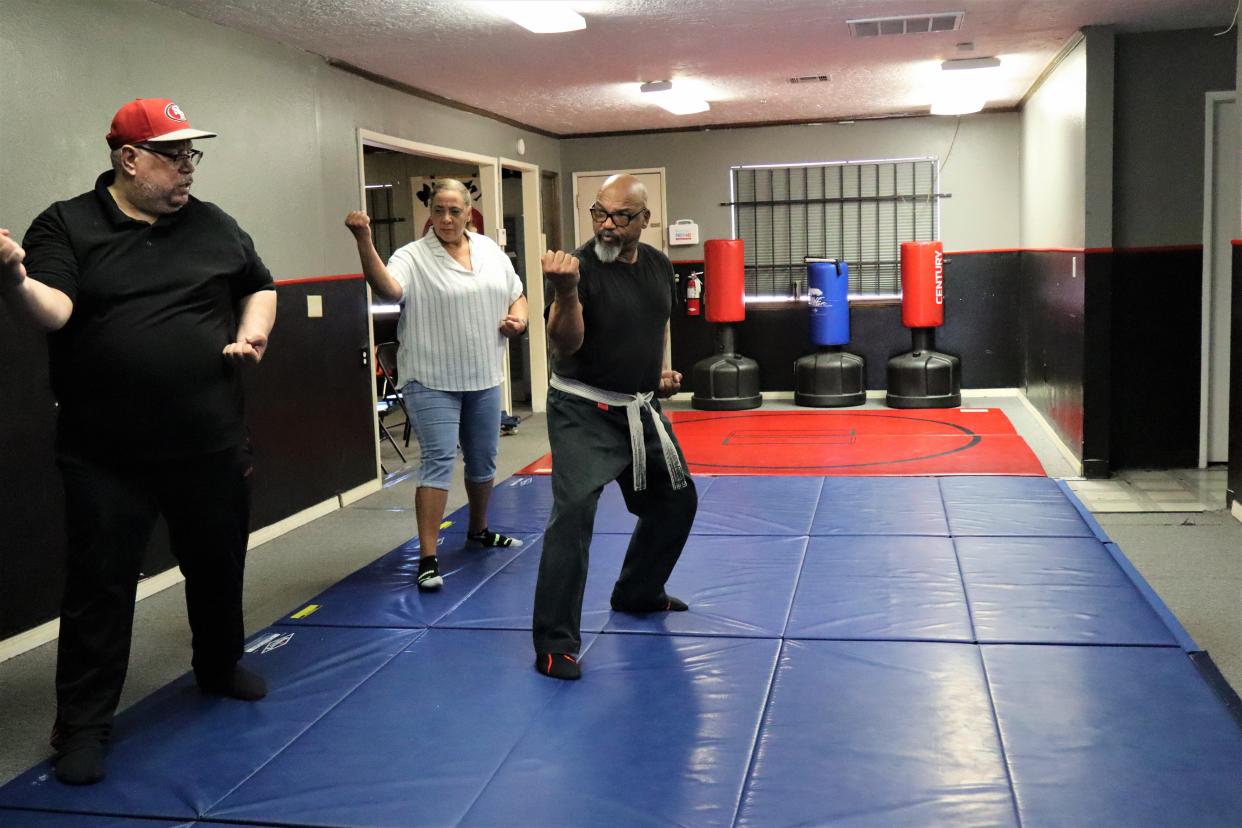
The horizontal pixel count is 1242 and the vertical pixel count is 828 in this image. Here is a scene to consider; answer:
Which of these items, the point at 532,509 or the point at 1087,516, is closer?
the point at 1087,516

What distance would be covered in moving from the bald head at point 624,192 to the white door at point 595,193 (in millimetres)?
6852

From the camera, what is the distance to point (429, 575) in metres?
4.12

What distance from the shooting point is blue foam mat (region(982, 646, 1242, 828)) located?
7.66ft

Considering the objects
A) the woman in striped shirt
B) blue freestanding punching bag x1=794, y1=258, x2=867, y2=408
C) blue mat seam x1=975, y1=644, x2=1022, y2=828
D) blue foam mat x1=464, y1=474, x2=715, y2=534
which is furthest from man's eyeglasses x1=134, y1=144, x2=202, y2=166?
blue freestanding punching bag x1=794, y1=258, x2=867, y2=408

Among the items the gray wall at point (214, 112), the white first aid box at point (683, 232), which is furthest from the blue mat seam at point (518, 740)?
the white first aid box at point (683, 232)

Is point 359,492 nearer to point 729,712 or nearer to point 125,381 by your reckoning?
point 125,381

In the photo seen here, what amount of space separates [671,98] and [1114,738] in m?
5.96

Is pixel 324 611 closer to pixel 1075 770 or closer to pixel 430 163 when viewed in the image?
pixel 1075 770

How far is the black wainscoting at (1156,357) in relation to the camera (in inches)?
249

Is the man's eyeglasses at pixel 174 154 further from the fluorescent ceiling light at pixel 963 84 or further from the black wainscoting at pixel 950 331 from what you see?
the black wainscoting at pixel 950 331

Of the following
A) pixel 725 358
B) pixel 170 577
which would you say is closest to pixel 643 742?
pixel 170 577

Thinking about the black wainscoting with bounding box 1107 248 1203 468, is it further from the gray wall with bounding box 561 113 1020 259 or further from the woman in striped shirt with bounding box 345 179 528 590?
the woman in striped shirt with bounding box 345 179 528 590

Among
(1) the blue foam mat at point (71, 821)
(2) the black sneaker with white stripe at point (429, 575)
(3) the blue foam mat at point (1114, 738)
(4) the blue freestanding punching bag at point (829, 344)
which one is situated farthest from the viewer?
(4) the blue freestanding punching bag at point (829, 344)

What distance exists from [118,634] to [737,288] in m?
7.23
